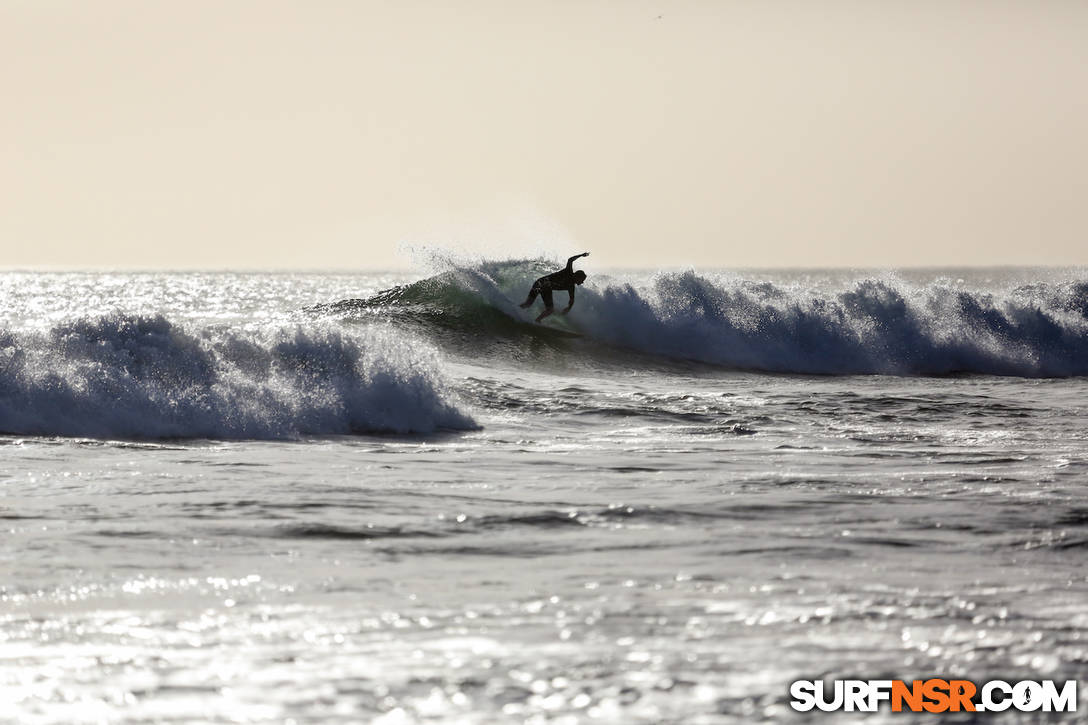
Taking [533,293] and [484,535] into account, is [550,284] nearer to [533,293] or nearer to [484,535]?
[533,293]

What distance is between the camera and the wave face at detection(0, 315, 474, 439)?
1526 centimetres

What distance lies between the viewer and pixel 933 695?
589 cm

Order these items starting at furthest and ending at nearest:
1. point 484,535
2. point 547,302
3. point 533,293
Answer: point 547,302
point 533,293
point 484,535

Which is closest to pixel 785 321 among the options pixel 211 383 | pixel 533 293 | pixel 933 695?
pixel 533 293

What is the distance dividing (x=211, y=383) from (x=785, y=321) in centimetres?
1620

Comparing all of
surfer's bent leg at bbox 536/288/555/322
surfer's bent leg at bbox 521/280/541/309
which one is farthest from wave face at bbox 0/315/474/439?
surfer's bent leg at bbox 536/288/555/322

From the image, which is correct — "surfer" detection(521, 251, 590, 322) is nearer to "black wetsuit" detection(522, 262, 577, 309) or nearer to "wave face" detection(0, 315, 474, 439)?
"black wetsuit" detection(522, 262, 577, 309)

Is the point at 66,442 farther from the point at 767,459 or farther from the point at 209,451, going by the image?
the point at 767,459

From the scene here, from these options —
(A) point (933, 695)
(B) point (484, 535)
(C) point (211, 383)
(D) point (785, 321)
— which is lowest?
(A) point (933, 695)

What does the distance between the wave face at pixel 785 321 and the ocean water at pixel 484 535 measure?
6452mm

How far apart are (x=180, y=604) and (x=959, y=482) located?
22.9ft

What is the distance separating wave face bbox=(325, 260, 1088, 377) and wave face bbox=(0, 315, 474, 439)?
9183 millimetres

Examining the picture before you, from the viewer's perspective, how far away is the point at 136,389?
52.7ft

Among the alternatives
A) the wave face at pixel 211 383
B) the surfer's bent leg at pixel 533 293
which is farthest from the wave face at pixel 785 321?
the wave face at pixel 211 383
